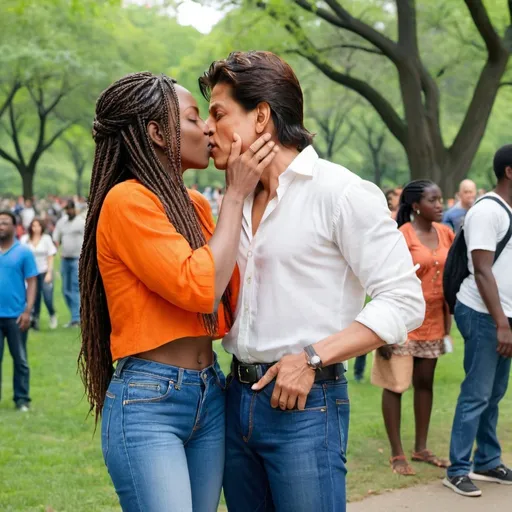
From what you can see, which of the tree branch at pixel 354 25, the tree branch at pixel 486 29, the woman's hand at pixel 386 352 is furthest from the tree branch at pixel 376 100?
the woman's hand at pixel 386 352

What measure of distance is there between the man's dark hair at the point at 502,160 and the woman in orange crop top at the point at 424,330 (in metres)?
0.94

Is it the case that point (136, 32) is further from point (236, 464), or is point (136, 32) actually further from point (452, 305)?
point (236, 464)

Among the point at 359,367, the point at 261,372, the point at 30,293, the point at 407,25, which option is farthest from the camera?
the point at 407,25

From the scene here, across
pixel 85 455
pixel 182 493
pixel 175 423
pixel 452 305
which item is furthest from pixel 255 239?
pixel 85 455

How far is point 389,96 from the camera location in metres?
34.7

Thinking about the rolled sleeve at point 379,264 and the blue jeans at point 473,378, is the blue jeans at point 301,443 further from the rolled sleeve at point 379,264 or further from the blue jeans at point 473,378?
the blue jeans at point 473,378

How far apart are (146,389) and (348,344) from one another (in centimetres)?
66

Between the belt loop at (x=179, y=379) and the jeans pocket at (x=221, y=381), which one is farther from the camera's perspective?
the jeans pocket at (x=221, y=381)

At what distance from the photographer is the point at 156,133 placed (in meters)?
3.03

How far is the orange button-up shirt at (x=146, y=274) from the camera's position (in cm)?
277

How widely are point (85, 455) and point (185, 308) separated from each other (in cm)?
440

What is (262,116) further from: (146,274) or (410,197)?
(410,197)

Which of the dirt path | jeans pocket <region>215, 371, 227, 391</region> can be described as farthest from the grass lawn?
jeans pocket <region>215, 371, 227, 391</region>

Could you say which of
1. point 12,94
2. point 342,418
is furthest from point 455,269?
point 12,94
